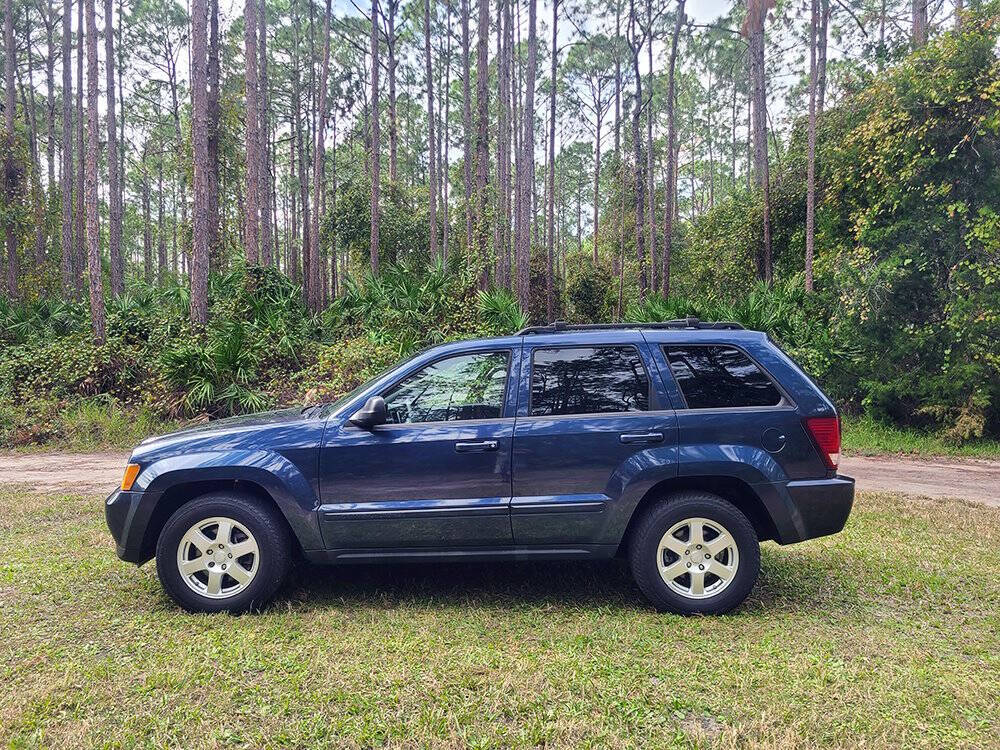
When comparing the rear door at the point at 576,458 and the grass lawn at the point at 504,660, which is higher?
the rear door at the point at 576,458

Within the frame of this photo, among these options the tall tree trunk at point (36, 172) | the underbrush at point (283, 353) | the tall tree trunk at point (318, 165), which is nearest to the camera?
the underbrush at point (283, 353)

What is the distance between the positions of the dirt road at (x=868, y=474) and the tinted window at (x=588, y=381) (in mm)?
5164

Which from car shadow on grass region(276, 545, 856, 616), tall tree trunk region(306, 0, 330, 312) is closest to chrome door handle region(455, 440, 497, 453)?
car shadow on grass region(276, 545, 856, 616)

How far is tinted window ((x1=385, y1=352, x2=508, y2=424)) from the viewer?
159 inches

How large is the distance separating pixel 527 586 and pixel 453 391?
58.3 inches

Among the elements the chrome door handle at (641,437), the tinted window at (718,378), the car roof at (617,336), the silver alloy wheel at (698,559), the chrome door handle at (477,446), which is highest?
the car roof at (617,336)

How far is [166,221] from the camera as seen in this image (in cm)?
4988

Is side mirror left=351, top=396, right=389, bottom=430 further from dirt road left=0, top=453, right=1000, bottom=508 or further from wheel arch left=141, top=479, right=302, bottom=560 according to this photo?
dirt road left=0, top=453, right=1000, bottom=508

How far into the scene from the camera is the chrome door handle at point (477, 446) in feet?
12.7

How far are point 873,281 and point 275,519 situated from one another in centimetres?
1085

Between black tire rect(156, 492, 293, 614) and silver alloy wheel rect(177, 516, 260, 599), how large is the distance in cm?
2

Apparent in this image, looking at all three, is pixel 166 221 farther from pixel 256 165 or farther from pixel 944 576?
pixel 944 576

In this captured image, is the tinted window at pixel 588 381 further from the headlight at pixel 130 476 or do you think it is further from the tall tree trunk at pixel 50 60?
the tall tree trunk at pixel 50 60

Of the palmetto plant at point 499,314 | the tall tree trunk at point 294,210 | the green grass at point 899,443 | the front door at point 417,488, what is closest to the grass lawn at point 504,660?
the front door at point 417,488
